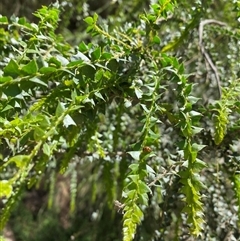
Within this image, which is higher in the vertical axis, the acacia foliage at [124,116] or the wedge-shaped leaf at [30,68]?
the wedge-shaped leaf at [30,68]

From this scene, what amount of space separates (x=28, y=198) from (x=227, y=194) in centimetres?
181

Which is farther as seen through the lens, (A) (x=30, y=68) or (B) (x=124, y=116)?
(B) (x=124, y=116)

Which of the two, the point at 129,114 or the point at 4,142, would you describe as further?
the point at 129,114

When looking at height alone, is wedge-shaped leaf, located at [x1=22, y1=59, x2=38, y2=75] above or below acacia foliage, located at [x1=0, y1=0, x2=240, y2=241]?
above

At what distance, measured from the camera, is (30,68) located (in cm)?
62

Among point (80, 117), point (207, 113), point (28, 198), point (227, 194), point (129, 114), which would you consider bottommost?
point (28, 198)

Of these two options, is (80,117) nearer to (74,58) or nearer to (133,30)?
(74,58)

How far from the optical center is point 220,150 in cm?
91

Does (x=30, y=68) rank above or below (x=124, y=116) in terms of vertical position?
above

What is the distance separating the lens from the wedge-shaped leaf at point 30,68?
0.62 m

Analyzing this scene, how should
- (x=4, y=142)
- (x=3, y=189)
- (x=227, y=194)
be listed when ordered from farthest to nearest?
(x=227, y=194) → (x=4, y=142) → (x=3, y=189)

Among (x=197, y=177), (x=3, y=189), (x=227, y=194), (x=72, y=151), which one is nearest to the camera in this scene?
(x=3, y=189)

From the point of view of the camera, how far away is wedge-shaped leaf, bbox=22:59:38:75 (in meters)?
0.62

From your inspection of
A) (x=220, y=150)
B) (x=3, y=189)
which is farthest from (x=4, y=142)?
(x=220, y=150)
